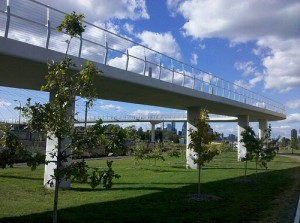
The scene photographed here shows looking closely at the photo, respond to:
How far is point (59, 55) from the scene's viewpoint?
15062mm

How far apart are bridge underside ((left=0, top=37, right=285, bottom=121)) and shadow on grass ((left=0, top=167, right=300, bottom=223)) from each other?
4891 millimetres

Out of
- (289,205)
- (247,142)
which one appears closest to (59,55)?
(289,205)

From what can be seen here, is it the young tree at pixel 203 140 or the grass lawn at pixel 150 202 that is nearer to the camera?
the grass lawn at pixel 150 202

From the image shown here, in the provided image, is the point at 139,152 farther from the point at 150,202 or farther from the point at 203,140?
the point at 150,202

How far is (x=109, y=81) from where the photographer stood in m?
18.8

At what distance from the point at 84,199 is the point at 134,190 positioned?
3.30m

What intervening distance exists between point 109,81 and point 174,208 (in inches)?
304

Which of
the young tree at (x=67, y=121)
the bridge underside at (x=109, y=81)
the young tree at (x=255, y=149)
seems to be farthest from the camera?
the young tree at (x=255, y=149)

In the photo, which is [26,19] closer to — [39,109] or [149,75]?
[39,109]

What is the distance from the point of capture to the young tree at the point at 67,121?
7566 millimetres

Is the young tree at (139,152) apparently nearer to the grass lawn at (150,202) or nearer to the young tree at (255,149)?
the young tree at (255,149)

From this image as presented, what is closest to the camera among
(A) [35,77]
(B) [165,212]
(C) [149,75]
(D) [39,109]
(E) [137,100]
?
(D) [39,109]

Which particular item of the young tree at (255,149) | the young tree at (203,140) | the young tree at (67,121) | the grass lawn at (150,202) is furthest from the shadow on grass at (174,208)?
the young tree at (255,149)

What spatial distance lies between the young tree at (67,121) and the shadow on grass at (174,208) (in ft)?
12.4
